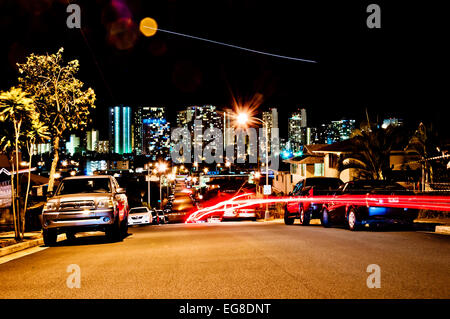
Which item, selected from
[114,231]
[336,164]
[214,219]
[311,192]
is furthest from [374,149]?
[114,231]

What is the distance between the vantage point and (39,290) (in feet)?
24.4

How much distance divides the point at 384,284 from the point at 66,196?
10.4 metres

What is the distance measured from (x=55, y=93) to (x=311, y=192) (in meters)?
11.8

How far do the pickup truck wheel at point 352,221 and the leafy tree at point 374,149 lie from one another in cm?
1394

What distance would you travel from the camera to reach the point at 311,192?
20.8 m

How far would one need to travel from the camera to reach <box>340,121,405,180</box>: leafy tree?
30.0m

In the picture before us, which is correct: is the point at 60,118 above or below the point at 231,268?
above

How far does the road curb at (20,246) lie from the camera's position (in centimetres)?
1338

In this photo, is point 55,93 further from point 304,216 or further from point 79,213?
point 304,216

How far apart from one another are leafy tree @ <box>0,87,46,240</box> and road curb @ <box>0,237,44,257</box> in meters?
0.46

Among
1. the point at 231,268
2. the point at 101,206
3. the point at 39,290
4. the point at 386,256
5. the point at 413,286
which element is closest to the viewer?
the point at 413,286

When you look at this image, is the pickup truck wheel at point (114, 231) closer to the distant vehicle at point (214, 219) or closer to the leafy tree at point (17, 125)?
the leafy tree at point (17, 125)
